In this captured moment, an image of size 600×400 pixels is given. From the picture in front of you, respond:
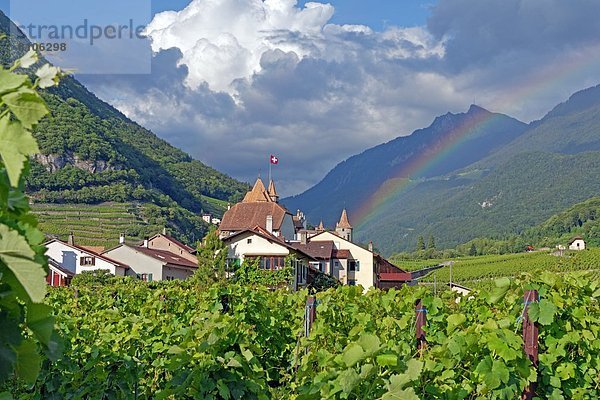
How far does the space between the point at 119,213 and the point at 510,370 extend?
10497 centimetres

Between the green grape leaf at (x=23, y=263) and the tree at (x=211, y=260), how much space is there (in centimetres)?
3543

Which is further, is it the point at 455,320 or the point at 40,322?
the point at 455,320

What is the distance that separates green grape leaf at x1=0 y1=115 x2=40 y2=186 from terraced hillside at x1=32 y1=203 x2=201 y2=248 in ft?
278

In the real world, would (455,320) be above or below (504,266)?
below

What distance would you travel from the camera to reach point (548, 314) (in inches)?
224

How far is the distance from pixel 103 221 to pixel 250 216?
40664 millimetres

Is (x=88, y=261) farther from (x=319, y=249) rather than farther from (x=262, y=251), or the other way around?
(x=319, y=249)

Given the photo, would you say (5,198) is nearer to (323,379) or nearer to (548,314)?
(323,379)

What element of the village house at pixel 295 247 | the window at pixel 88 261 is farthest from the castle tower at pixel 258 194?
the window at pixel 88 261

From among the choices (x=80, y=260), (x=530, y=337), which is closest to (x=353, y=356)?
Answer: (x=530, y=337)

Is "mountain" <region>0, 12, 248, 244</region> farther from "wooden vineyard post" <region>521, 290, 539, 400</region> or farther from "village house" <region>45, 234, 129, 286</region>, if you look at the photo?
"wooden vineyard post" <region>521, 290, 539, 400</region>

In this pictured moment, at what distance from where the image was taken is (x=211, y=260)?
126 feet

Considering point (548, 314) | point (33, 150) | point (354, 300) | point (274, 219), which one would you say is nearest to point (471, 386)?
point (548, 314)

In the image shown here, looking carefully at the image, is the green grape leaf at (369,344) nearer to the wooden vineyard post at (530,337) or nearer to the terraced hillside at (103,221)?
the wooden vineyard post at (530,337)
